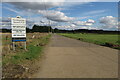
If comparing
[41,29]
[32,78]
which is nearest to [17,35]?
[32,78]

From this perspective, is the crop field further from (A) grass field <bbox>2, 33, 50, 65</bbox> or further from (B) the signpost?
(B) the signpost

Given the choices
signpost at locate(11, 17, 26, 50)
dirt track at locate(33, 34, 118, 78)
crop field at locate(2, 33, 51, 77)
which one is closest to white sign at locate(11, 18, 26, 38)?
signpost at locate(11, 17, 26, 50)

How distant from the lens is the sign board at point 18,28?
11.0 metres

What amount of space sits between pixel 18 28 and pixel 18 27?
0.09 metres

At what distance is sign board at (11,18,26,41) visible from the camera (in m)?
11.0

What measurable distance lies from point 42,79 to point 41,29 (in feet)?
452

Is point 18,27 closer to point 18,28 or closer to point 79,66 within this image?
point 18,28

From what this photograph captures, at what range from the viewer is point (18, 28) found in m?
11.1

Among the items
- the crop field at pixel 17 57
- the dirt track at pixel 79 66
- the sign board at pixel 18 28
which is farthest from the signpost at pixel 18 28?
the dirt track at pixel 79 66

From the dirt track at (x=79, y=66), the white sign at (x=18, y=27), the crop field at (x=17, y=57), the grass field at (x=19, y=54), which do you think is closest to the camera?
the dirt track at (x=79, y=66)

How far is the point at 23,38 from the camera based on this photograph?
11.3 metres

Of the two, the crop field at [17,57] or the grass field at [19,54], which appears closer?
the crop field at [17,57]

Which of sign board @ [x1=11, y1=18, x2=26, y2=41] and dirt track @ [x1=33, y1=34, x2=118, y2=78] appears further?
sign board @ [x1=11, y1=18, x2=26, y2=41]

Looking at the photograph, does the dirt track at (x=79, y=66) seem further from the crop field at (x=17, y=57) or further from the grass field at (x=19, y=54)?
the grass field at (x=19, y=54)
